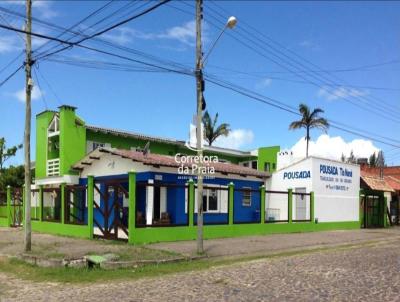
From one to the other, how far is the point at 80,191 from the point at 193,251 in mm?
8692

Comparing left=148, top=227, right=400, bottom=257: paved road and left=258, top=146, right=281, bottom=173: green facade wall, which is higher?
left=258, top=146, right=281, bottom=173: green facade wall

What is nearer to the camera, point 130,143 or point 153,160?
point 153,160

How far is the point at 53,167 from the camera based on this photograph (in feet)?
97.1

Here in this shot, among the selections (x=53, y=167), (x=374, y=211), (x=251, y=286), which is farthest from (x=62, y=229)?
(x=374, y=211)

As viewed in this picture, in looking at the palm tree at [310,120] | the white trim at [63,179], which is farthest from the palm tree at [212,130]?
the white trim at [63,179]

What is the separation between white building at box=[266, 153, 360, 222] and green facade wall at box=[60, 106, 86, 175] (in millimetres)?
11220

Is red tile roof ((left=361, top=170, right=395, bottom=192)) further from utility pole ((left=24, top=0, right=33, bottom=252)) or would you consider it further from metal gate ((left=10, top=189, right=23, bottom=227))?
utility pole ((left=24, top=0, right=33, bottom=252))

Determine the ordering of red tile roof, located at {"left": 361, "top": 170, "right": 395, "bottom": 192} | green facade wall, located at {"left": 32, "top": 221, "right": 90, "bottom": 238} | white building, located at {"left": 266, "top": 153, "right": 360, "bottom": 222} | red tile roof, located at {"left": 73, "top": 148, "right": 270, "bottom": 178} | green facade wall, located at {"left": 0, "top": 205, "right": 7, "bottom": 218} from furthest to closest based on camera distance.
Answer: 1. red tile roof, located at {"left": 361, "top": 170, "right": 395, "bottom": 192}
2. green facade wall, located at {"left": 0, "top": 205, "right": 7, "bottom": 218}
3. white building, located at {"left": 266, "top": 153, "right": 360, "bottom": 222}
4. red tile roof, located at {"left": 73, "top": 148, "right": 270, "bottom": 178}
5. green facade wall, located at {"left": 32, "top": 221, "right": 90, "bottom": 238}

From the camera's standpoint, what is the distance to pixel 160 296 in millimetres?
9625

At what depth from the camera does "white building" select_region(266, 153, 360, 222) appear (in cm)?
2738

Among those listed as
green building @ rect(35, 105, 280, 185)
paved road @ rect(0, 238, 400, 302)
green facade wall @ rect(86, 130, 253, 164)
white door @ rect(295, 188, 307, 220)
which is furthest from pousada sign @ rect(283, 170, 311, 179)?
paved road @ rect(0, 238, 400, 302)

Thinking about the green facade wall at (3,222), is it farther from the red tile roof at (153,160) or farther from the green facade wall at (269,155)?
the green facade wall at (269,155)

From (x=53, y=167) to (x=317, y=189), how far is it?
1524cm

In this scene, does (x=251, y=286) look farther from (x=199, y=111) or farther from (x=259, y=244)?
(x=259, y=244)
